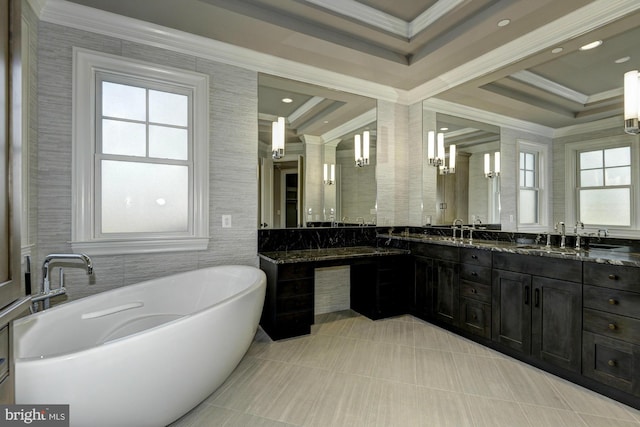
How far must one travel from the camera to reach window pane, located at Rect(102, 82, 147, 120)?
8.12ft

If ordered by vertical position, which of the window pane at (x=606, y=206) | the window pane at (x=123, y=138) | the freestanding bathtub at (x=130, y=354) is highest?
the window pane at (x=123, y=138)

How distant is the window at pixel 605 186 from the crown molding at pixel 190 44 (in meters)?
2.17

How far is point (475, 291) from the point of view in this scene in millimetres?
2721

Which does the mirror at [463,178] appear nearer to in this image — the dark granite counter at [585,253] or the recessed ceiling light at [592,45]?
the dark granite counter at [585,253]

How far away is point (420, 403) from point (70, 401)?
1781 millimetres

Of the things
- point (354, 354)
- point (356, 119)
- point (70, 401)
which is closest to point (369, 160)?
point (356, 119)

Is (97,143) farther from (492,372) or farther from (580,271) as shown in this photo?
(580,271)

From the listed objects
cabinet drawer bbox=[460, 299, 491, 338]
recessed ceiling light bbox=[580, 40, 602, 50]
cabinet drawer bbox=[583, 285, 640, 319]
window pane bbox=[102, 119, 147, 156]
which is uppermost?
recessed ceiling light bbox=[580, 40, 602, 50]

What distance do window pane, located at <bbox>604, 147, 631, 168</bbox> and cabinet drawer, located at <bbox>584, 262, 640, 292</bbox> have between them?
2.99 feet

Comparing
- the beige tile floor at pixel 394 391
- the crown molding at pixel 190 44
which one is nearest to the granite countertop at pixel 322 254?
the beige tile floor at pixel 394 391

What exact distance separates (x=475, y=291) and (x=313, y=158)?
2.06 m

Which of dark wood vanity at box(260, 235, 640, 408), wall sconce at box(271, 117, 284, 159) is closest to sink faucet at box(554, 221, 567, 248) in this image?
dark wood vanity at box(260, 235, 640, 408)

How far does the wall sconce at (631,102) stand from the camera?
2.19 metres

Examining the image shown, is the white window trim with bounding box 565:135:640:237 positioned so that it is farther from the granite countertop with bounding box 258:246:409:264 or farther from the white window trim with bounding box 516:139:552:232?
the granite countertop with bounding box 258:246:409:264
